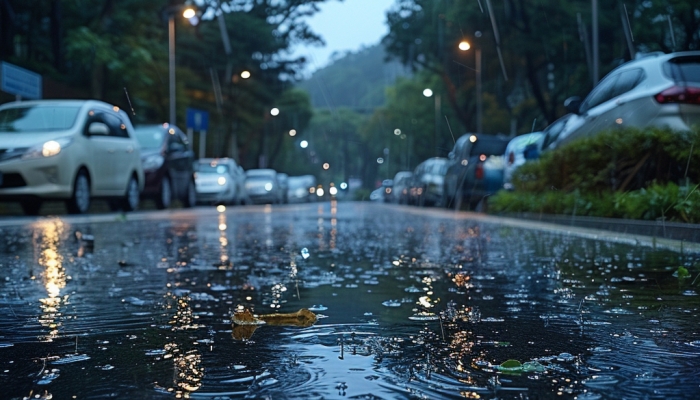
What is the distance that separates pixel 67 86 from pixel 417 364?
33.5 m

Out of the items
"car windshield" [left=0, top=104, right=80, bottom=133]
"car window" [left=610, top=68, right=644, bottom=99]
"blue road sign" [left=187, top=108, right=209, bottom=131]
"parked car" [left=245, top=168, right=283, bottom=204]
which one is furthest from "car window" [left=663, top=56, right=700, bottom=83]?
"blue road sign" [left=187, top=108, right=209, bottom=131]

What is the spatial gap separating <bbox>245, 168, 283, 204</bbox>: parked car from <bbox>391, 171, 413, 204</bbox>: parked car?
555cm

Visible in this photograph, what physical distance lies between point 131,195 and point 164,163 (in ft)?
9.83

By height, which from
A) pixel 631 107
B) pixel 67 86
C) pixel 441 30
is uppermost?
pixel 441 30

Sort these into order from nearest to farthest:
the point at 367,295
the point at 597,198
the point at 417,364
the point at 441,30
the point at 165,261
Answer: the point at 417,364 → the point at 367,295 → the point at 165,261 → the point at 597,198 → the point at 441,30

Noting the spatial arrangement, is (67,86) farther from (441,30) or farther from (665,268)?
(665,268)

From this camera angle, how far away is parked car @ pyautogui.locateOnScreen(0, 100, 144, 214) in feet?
49.2

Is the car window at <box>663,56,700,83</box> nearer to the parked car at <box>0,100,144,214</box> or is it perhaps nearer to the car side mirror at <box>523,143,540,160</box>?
the car side mirror at <box>523,143,540,160</box>

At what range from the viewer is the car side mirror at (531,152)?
2078 centimetres

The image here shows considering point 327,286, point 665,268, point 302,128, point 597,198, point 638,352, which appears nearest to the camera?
point 638,352

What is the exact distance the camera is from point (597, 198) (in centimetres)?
1470

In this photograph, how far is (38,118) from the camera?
640 inches

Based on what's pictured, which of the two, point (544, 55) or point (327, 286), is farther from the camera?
point (544, 55)

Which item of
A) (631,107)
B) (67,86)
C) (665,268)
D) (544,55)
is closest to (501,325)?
(665,268)
